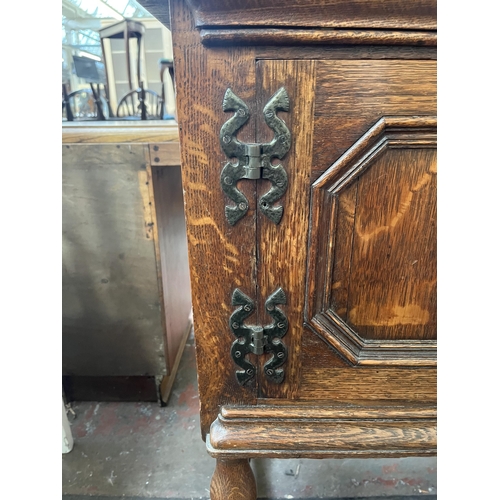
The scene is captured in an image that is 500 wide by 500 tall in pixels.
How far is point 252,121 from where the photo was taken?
406 millimetres

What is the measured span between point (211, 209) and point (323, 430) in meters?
0.35

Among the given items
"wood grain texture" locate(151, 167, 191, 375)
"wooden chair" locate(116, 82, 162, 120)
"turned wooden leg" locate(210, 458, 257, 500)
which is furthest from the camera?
"wooden chair" locate(116, 82, 162, 120)

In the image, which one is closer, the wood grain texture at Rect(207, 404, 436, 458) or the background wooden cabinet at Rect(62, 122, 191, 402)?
the wood grain texture at Rect(207, 404, 436, 458)

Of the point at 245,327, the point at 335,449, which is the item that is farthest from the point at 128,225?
the point at 335,449

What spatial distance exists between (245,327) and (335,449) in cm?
23

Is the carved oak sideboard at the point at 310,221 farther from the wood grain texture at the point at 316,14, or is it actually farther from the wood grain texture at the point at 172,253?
the wood grain texture at the point at 172,253

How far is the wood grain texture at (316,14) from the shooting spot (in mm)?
367

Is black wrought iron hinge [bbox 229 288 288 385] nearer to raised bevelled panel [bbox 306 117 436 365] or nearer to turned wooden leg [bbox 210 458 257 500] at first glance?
raised bevelled panel [bbox 306 117 436 365]

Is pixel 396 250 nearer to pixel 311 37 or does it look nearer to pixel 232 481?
pixel 311 37

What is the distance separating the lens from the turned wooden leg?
0.58 metres

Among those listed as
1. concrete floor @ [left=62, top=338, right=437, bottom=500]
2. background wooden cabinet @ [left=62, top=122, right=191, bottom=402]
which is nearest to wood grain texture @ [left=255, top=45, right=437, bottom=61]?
background wooden cabinet @ [left=62, top=122, right=191, bottom=402]

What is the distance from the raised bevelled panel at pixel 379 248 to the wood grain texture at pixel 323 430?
0.29ft

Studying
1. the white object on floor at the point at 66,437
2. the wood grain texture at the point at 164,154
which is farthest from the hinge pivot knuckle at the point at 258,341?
the white object on floor at the point at 66,437

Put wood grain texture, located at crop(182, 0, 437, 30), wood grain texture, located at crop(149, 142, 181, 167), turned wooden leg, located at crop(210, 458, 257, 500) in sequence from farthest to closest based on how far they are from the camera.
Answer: wood grain texture, located at crop(149, 142, 181, 167) → turned wooden leg, located at crop(210, 458, 257, 500) → wood grain texture, located at crop(182, 0, 437, 30)
